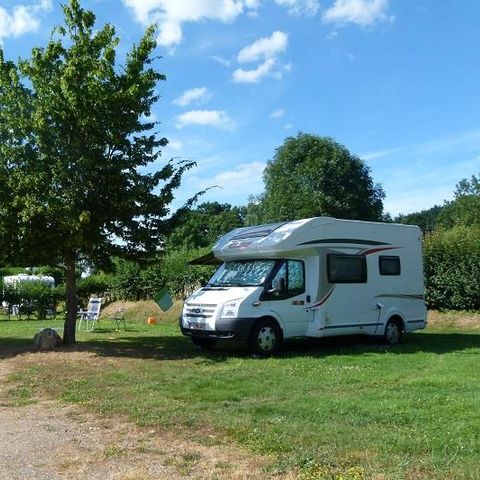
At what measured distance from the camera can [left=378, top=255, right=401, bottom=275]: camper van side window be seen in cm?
1500

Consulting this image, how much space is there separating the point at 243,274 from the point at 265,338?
5.01 feet

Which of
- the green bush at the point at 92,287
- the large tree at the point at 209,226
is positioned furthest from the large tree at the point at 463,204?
the green bush at the point at 92,287

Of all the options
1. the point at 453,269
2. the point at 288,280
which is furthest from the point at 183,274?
the point at 288,280

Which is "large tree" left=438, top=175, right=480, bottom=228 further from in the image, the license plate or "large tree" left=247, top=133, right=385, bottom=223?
the license plate

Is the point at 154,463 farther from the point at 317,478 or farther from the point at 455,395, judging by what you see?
the point at 455,395

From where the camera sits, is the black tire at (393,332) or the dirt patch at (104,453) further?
the black tire at (393,332)

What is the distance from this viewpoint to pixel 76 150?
519 inches

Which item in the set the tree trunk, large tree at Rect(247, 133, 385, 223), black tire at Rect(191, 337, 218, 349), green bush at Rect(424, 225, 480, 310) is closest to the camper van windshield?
black tire at Rect(191, 337, 218, 349)

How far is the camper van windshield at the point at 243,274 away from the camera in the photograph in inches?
517

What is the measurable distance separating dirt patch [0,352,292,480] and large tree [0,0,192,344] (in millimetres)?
6077

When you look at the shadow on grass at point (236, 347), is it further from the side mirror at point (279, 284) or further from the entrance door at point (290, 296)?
the side mirror at point (279, 284)

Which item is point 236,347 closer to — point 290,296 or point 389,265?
point 290,296

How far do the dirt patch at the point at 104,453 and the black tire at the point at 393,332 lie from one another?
9.27 m

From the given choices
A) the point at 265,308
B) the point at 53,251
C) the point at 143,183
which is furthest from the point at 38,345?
the point at 265,308
